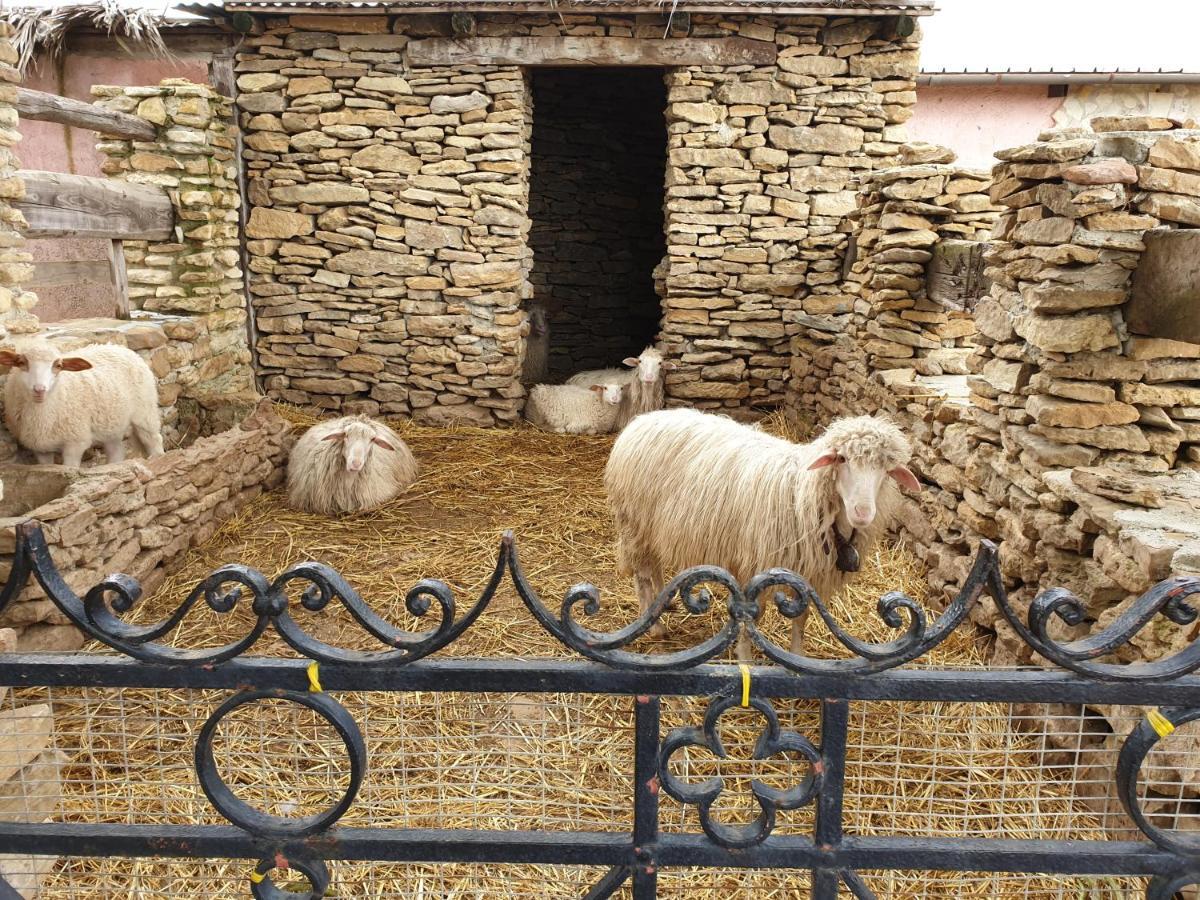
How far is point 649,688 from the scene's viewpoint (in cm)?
108

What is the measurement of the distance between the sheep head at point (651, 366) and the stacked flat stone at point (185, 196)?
361cm

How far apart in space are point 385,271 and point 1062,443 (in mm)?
5947

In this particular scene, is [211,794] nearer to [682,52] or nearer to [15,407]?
[15,407]

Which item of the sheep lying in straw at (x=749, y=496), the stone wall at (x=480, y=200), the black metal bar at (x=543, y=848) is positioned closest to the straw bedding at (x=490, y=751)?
the black metal bar at (x=543, y=848)

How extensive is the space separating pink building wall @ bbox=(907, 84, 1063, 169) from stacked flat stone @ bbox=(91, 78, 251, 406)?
7.72m

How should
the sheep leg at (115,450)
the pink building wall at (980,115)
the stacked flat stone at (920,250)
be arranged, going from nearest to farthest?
the sheep leg at (115,450) → the stacked flat stone at (920,250) → the pink building wall at (980,115)

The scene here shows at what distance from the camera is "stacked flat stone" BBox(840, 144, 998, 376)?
5.05 m

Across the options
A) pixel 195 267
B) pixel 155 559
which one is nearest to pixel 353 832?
pixel 155 559

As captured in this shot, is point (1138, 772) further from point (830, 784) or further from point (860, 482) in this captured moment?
point (860, 482)

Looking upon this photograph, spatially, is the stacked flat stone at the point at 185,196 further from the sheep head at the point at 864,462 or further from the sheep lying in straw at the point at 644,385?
the sheep head at the point at 864,462

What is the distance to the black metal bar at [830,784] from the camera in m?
1.08

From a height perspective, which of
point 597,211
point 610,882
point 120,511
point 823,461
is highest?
point 597,211

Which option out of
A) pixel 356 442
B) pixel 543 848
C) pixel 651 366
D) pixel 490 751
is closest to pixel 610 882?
pixel 543 848

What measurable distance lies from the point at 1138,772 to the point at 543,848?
2.66 feet
